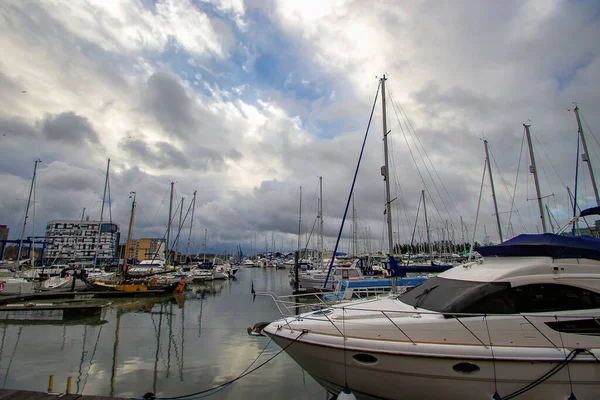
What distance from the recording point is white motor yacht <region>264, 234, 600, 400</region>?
4844 millimetres

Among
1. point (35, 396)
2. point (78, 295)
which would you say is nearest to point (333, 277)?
point (78, 295)

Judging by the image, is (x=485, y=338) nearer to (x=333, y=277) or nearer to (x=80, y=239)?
(x=333, y=277)

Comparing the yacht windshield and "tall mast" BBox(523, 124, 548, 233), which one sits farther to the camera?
"tall mast" BBox(523, 124, 548, 233)

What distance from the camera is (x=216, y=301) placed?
79.1ft

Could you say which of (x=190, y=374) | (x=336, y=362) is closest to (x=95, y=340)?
(x=190, y=374)

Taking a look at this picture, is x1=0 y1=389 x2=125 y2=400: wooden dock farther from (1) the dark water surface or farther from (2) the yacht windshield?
(2) the yacht windshield

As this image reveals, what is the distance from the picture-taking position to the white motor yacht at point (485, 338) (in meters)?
4.84

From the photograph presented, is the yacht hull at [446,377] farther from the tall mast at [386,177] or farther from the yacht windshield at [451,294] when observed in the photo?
the tall mast at [386,177]

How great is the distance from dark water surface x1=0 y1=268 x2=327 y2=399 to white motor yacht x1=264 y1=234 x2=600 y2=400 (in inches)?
104

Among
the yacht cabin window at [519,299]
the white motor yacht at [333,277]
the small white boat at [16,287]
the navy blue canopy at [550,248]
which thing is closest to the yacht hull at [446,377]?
the yacht cabin window at [519,299]

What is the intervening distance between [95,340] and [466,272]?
13.5 meters

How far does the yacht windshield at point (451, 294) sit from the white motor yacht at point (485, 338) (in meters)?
0.02

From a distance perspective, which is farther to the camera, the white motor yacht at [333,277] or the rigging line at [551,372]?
the white motor yacht at [333,277]

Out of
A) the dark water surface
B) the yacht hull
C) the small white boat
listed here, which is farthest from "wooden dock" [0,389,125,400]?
the small white boat
